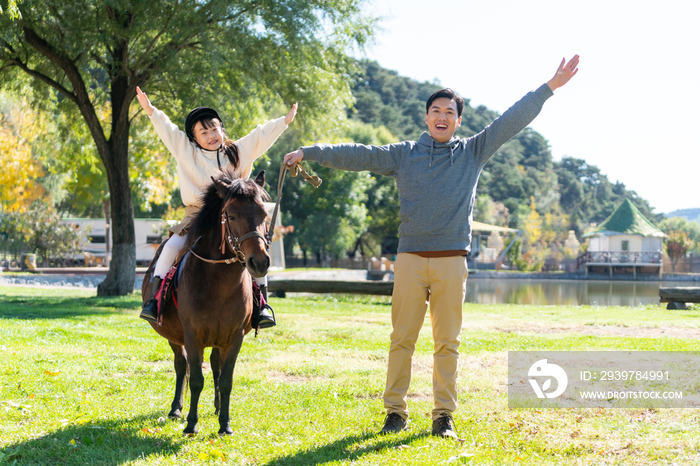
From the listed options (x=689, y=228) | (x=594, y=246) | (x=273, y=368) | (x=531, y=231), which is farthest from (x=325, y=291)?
(x=689, y=228)

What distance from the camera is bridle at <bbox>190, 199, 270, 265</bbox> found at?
3666 mm

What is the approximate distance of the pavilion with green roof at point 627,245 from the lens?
50.2 metres

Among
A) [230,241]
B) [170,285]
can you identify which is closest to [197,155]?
[170,285]

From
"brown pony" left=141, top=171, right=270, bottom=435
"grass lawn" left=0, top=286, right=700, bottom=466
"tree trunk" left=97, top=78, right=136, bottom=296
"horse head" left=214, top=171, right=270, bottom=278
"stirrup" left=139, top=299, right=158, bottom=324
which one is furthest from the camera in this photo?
"tree trunk" left=97, top=78, right=136, bottom=296

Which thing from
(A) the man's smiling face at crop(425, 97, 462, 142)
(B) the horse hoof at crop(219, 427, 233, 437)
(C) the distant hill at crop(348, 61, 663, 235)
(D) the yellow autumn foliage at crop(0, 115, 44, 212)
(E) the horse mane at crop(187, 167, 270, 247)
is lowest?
(B) the horse hoof at crop(219, 427, 233, 437)

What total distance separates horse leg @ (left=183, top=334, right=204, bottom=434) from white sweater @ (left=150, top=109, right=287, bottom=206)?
3.62ft

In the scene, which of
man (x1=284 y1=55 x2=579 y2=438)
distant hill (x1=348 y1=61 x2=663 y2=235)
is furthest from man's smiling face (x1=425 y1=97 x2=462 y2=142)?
distant hill (x1=348 y1=61 x2=663 y2=235)

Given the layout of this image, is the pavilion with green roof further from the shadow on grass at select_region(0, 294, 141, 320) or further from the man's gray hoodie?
the man's gray hoodie

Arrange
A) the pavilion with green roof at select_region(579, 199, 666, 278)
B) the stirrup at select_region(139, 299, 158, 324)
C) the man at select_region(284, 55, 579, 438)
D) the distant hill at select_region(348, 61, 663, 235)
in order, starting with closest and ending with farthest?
the man at select_region(284, 55, 579, 438)
the stirrup at select_region(139, 299, 158, 324)
the pavilion with green roof at select_region(579, 199, 666, 278)
the distant hill at select_region(348, 61, 663, 235)

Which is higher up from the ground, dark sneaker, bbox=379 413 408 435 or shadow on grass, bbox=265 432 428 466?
dark sneaker, bbox=379 413 408 435

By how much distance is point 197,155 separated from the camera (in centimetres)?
480

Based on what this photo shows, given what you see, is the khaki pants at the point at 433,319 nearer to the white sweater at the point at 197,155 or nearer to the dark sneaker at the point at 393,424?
the dark sneaker at the point at 393,424

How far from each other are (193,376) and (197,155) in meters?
1.76

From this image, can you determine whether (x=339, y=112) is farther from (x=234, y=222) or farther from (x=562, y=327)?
(x=234, y=222)
